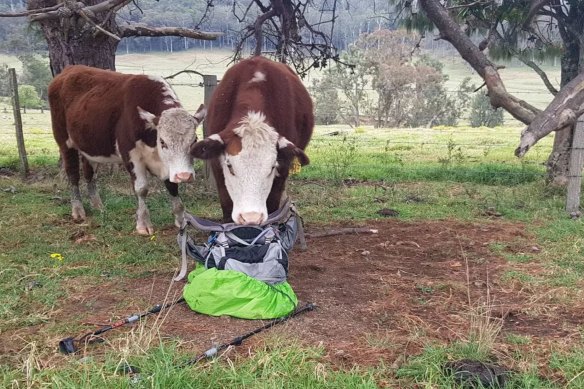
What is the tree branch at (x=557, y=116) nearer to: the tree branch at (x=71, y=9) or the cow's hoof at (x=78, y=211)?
the tree branch at (x=71, y=9)

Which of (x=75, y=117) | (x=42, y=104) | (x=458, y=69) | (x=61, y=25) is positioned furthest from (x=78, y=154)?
(x=458, y=69)

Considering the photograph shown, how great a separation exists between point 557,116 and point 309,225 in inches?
112

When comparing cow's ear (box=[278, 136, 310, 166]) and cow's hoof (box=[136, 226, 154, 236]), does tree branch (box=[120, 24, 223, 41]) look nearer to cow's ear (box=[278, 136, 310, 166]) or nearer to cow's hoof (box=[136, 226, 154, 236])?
cow's hoof (box=[136, 226, 154, 236])

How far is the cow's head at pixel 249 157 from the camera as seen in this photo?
4242mm

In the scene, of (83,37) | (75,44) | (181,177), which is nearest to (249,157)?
(181,177)

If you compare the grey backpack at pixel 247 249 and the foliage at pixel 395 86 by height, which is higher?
the grey backpack at pixel 247 249

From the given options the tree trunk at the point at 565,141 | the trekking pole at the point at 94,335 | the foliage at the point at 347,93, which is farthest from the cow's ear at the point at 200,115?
the foliage at the point at 347,93

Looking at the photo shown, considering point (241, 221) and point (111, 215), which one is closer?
point (241, 221)

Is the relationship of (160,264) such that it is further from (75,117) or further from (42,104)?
(42,104)

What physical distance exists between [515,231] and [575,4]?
4186mm

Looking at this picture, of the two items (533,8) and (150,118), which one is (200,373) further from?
(533,8)

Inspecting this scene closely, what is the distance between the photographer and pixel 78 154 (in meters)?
7.44

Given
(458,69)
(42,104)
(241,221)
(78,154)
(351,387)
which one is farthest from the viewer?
(458,69)

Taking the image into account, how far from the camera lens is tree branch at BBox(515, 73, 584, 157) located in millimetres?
4770
